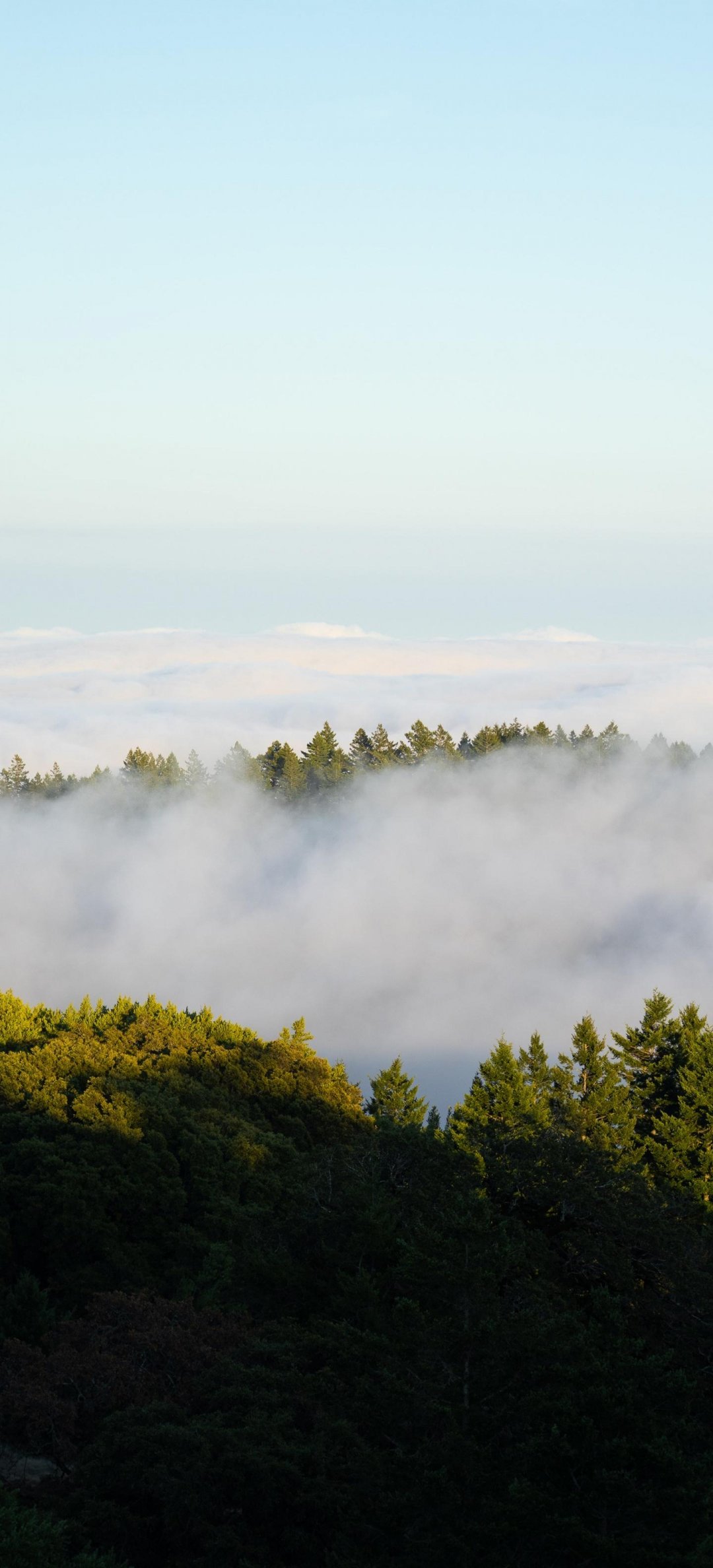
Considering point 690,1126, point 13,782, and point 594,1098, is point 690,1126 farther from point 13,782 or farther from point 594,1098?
point 13,782

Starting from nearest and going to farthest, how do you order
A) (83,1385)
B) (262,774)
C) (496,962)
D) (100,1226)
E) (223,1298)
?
1. (83,1385)
2. (223,1298)
3. (100,1226)
4. (262,774)
5. (496,962)

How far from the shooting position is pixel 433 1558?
2056 centimetres

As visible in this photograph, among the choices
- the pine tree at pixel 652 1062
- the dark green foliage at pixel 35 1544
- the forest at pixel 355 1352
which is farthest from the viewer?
the pine tree at pixel 652 1062

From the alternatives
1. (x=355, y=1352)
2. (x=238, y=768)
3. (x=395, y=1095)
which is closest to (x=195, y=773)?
(x=238, y=768)

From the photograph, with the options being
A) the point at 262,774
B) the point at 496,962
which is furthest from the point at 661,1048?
the point at 496,962

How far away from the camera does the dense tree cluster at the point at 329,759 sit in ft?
543

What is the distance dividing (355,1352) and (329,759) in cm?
14003

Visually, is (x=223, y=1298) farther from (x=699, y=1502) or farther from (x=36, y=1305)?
(x=699, y=1502)

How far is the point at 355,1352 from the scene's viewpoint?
2458 cm

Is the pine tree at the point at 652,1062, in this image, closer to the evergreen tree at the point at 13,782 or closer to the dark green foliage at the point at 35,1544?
the dark green foliage at the point at 35,1544

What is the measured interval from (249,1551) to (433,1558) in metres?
3.45

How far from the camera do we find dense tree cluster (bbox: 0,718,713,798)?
16538cm

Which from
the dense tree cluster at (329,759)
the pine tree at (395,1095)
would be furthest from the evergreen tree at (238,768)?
the pine tree at (395,1095)

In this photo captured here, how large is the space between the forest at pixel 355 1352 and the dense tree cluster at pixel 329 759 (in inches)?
4686
